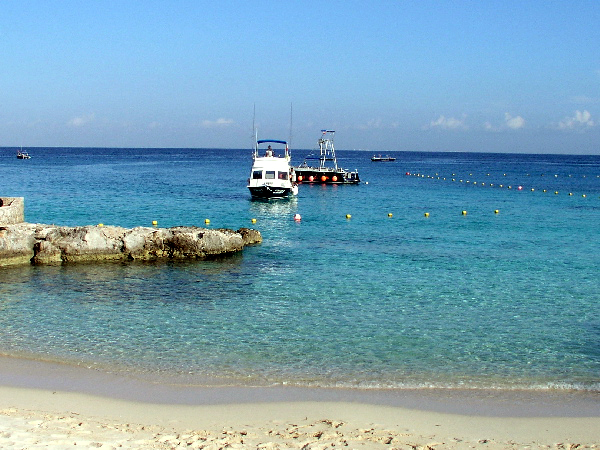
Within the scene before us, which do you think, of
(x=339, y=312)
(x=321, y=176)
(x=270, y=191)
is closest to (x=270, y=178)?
(x=270, y=191)

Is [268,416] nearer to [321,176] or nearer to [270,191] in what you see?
[270,191]

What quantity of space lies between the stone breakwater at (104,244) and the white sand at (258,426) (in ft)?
38.7

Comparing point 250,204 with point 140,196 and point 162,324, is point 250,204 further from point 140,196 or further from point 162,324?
point 162,324

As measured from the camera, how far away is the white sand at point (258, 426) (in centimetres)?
855

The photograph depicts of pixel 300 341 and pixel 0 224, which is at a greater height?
pixel 0 224

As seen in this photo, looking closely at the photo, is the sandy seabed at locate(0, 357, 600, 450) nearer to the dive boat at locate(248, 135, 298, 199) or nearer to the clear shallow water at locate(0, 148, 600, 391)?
the clear shallow water at locate(0, 148, 600, 391)

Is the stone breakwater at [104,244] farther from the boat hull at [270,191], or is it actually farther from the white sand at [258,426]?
the boat hull at [270,191]

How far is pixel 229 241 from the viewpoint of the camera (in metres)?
24.0

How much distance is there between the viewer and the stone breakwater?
21.7m

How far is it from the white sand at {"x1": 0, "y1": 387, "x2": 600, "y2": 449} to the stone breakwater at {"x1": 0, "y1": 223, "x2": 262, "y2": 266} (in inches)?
464

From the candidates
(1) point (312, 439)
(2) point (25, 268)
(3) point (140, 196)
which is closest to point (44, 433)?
(1) point (312, 439)

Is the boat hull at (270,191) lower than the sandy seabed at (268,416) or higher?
higher

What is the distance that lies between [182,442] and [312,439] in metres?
1.72

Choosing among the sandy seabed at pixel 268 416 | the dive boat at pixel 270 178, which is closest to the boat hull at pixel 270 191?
the dive boat at pixel 270 178
